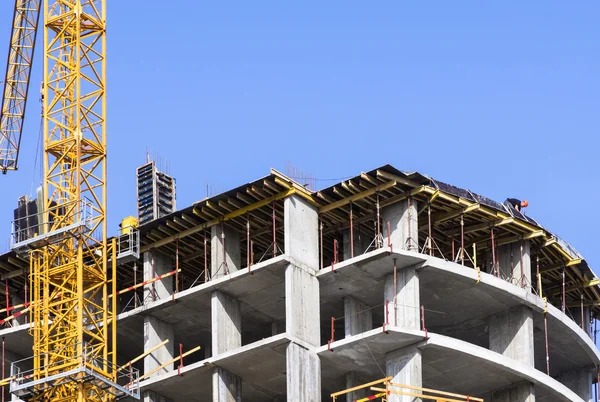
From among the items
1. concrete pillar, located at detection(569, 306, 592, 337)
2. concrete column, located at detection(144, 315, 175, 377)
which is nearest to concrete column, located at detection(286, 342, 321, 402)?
concrete column, located at detection(144, 315, 175, 377)

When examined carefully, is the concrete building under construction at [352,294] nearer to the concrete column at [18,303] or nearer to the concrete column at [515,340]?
the concrete column at [515,340]

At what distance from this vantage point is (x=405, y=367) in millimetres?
80375

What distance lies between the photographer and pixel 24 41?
10019 centimetres

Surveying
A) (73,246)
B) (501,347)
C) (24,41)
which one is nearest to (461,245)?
(501,347)

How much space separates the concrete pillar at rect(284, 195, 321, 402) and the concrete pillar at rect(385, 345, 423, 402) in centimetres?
337

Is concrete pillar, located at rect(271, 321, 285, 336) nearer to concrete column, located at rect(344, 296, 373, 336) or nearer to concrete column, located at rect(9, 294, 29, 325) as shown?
concrete column, located at rect(344, 296, 373, 336)

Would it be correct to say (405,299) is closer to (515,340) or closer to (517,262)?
(515,340)

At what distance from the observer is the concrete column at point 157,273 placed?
289 feet

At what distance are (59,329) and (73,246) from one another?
4083 mm

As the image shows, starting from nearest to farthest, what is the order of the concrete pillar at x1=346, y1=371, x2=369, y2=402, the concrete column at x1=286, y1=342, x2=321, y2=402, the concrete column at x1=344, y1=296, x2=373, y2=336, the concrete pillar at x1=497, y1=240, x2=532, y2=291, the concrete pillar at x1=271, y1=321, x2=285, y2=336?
1. the concrete column at x1=286, y1=342, x2=321, y2=402
2. the concrete pillar at x1=346, y1=371, x2=369, y2=402
3. the concrete column at x1=344, y1=296, x2=373, y2=336
4. the concrete pillar at x1=497, y1=240, x2=532, y2=291
5. the concrete pillar at x1=271, y1=321, x2=285, y2=336

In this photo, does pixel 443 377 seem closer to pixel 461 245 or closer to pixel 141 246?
pixel 461 245

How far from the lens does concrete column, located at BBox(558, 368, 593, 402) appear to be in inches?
3632

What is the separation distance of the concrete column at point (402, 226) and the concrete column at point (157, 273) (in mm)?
11949

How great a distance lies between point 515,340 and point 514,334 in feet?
1.08
